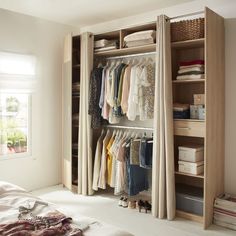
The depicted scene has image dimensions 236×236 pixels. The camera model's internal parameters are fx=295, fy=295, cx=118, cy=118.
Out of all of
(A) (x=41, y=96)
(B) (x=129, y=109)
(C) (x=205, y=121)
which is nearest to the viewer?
(C) (x=205, y=121)

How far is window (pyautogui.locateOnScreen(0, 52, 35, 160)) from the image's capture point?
3.78m

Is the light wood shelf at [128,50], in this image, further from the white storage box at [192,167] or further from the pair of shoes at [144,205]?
the pair of shoes at [144,205]

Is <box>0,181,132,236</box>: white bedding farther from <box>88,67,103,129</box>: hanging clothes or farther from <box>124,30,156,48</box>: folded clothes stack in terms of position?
<box>124,30,156,48</box>: folded clothes stack

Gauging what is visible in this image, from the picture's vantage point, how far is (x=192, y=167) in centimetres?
308

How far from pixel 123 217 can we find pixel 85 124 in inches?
51.5

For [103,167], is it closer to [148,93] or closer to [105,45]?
[148,93]

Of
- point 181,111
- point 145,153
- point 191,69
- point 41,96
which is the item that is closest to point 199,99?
point 181,111

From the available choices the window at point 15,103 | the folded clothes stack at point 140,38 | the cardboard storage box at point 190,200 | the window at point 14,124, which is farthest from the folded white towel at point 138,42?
the cardboard storage box at point 190,200

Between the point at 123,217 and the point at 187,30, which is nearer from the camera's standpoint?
the point at 187,30

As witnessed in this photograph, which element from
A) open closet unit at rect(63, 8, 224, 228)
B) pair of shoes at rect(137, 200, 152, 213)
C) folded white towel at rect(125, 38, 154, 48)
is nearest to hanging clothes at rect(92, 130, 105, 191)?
open closet unit at rect(63, 8, 224, 228)

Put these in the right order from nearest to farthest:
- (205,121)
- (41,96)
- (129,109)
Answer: (205,121) < (129,109) < (41,96)

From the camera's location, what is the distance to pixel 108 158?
152 inches

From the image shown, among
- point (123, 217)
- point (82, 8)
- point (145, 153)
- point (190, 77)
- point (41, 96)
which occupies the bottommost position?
point (123, 217)

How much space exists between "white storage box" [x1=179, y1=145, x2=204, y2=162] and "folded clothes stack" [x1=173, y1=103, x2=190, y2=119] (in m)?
0.33
